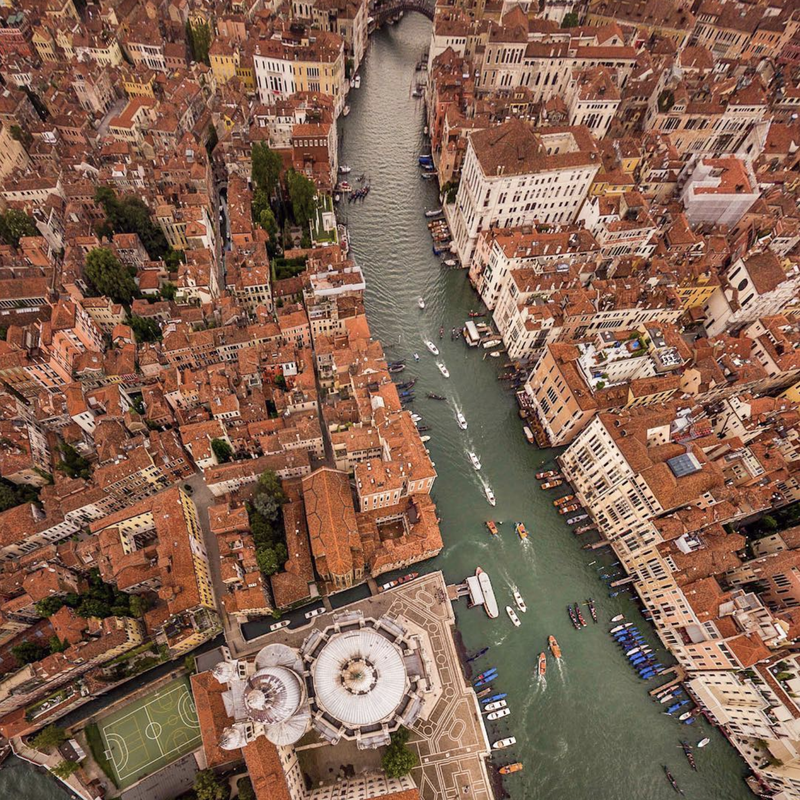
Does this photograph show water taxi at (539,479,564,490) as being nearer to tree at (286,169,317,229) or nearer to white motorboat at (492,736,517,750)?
white motorboat at (492,736,517,750)

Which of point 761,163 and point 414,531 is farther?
point 761,163

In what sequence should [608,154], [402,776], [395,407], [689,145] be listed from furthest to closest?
[689,145], [608,154], [395,407], [402,776]

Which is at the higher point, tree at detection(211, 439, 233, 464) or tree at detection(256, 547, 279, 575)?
tree at detection(211, 439, 233, 464)

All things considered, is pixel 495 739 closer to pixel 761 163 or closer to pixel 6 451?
pixel 6 451

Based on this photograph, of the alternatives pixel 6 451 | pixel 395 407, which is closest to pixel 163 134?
pixel 6 451

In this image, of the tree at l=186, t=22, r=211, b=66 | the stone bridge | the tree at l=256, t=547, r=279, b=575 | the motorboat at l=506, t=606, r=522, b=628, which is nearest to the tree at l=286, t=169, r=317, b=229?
the tree at l=186, t=22, r=211, b=66

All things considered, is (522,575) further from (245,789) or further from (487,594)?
(245,789)

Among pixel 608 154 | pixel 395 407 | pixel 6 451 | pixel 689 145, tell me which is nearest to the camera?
pixel 6 451
